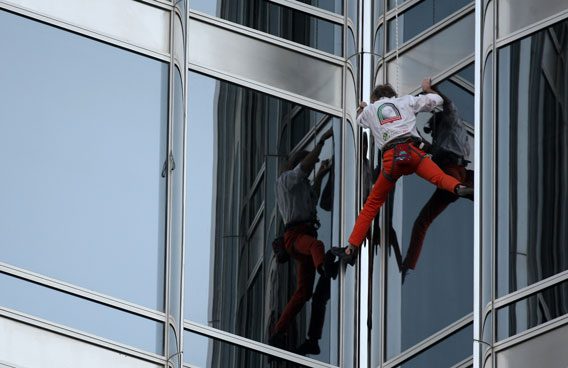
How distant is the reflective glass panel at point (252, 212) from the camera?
24547mm

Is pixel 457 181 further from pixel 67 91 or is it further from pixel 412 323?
pixel 67 91

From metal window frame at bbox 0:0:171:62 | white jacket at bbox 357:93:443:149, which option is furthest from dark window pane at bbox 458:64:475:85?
metal window frame at bbox 0:0:171:62

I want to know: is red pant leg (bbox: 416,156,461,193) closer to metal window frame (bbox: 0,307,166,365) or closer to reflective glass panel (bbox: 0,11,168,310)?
reflective glass panel (bbox: 0,11,168,310)

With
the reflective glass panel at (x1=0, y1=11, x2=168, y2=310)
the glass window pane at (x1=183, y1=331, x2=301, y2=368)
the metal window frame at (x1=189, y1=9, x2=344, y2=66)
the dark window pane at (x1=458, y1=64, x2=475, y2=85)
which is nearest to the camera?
the reflective glass panel at (x1=0, y1=11, x2=168, y2=310)

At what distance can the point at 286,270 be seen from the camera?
81.0ft

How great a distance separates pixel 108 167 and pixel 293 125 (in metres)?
2.01

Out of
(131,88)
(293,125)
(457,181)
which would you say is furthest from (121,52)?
(457,181)

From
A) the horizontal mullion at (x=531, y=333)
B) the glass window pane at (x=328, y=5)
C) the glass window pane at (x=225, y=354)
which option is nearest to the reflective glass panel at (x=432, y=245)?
the horizontal mullion at (x=531, y=333)

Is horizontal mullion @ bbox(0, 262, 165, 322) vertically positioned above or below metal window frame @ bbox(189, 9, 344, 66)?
below

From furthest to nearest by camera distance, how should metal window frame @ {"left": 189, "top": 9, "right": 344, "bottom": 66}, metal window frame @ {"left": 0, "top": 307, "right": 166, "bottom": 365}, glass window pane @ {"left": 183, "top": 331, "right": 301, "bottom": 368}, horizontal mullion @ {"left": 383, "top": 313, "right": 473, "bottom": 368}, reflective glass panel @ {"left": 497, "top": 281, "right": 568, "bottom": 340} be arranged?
metal window frame @ {"left": 189, "top": 9, "right": 344, "bottom": 66} → glass window pane @ {"left": 183, "top": 331, "right": 301, "bottom": 368} → horizontal mullion @ {"left": 383, "top": 313, "right": 473, "bottom": 368} → reflective glass panel @ {"left": 497, "top": 281, "right": 568, "bottom": 340} → metal window frame @ {"left": 0, "top": 307, "right": 166, "bottom": 365}

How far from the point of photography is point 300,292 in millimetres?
24609

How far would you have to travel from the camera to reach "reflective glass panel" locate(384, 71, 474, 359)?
80.2ft

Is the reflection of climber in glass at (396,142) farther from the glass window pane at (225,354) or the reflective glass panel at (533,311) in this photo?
the glass window pane at (225,354)

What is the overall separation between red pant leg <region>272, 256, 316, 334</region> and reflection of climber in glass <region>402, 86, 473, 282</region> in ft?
3.19
